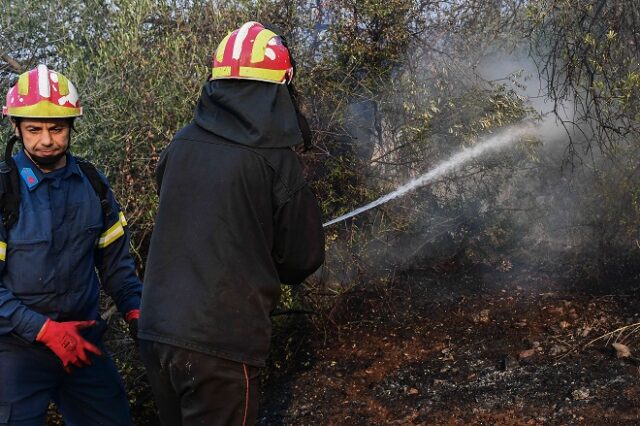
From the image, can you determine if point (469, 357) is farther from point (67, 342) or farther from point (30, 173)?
point (30, 173)

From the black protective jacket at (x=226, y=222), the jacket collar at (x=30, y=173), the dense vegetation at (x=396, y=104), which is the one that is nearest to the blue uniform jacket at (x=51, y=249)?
the jacket collar at (x=30, y=173)

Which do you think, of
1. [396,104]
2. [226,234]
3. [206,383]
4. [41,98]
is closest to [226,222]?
[226,234]

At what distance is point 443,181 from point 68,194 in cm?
406

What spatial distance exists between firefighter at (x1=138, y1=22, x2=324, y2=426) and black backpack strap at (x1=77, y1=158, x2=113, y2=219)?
0.79 meters

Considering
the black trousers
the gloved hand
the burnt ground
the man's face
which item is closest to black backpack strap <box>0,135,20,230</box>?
the man's face

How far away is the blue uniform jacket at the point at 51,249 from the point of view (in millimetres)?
3150

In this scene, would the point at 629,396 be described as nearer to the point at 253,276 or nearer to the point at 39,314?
the point at 253,276

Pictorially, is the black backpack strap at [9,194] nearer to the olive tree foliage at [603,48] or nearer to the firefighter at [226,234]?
the firefighter at [226,234]

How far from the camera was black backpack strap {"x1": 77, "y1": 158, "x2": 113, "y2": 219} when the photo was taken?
3482mm

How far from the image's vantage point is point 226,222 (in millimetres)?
2684

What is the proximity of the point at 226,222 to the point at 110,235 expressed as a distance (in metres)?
1.10

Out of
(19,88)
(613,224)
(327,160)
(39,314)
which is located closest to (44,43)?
(327,160)

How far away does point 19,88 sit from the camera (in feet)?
10.9

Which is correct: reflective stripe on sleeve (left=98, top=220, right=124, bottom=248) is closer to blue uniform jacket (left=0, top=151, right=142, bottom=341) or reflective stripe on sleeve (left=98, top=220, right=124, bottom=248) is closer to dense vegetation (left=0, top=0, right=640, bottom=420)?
blue uniform jacket (left=0, top=151, right=142, bottom=341)
